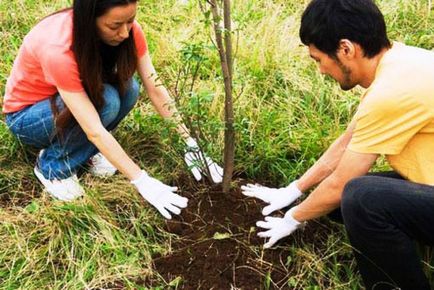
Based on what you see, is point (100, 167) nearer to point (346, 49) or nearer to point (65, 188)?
point (65, 188)

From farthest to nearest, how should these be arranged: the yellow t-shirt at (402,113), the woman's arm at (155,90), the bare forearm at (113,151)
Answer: the woman's arm at (155,90) < the bare forearm at (113,151) < the yellow t-shirt at (402,113)

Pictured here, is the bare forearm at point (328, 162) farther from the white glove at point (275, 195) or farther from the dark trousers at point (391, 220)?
the dark trousers at point (391, 220)

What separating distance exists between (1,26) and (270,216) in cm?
242

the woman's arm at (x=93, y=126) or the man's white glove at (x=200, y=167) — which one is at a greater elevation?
the woman's arm at (x=93, y=126)

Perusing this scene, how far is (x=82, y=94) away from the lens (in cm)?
230

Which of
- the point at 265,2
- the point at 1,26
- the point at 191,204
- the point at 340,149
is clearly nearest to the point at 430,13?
the point at 265,2

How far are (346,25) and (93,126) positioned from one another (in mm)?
1098

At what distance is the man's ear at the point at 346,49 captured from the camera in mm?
1796

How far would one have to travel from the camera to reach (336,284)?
212 cm

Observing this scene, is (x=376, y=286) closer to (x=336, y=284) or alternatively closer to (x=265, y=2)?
(x=336, y=284)

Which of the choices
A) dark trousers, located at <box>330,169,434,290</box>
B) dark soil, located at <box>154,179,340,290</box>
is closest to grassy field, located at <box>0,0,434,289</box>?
dark soil, located at <box>154,179,340,290</box>

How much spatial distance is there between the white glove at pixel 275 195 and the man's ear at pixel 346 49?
697 millimetres

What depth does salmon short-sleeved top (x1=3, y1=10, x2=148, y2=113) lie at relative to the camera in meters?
2.25

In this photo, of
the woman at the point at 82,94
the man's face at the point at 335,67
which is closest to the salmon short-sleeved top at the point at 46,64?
the woman at the point at 82,94
